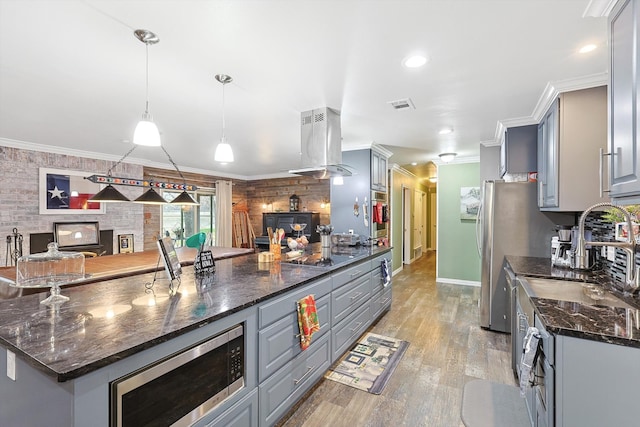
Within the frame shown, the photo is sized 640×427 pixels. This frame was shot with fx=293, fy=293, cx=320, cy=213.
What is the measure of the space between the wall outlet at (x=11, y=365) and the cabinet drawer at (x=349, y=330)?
1.90 metres

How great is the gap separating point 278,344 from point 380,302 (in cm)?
217

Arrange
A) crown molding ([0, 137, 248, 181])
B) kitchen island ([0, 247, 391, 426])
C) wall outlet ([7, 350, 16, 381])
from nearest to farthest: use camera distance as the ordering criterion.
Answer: kitchen island ([0, 247, 391, 426]) → wall outlet ([7, 350, 16, 381]) → crown molding ([0, 137, 248, 181])

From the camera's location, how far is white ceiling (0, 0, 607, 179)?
1.58m

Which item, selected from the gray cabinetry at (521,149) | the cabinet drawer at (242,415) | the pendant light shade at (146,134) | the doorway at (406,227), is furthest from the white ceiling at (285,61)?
the doorway at (406,227)

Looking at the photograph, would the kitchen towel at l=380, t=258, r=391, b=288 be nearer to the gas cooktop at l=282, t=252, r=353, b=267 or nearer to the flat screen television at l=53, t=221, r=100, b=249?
the gas cooktop at l=282, t=252, r=353, b=267

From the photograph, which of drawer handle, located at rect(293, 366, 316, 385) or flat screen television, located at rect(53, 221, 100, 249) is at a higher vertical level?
flat screen television, located at rect(53, 221, 100, 249)

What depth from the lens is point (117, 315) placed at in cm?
134

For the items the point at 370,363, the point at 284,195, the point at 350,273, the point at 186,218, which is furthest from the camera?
the point at 284,195

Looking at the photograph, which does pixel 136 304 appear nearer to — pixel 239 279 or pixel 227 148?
pixel 239 279

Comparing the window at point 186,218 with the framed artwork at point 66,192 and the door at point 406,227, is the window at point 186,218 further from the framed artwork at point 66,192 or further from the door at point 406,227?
the door at point 406,227

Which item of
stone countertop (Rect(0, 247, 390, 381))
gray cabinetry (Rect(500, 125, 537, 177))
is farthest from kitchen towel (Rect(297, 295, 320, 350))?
gray cabinetry (Rect(500, 125, 537, 177))

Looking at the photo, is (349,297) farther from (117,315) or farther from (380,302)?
(117,315)

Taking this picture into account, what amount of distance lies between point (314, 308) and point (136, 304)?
3.59ft

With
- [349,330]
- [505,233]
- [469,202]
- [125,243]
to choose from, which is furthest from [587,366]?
[125,243]
